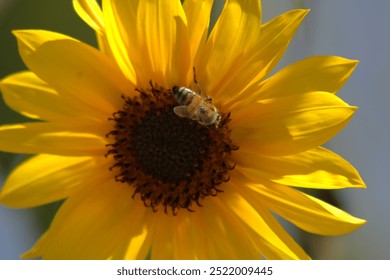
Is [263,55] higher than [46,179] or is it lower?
higher

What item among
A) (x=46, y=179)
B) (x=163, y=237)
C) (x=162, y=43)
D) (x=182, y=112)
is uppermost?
(x=162, y=43)

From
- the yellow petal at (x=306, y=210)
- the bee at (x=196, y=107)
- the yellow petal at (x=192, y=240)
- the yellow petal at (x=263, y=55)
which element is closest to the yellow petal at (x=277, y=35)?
the yellow petal at (x=263, y=55)

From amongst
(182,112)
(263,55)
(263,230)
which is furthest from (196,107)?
(263,230)

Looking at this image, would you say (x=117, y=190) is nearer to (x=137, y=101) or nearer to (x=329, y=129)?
(x=137, y=101)

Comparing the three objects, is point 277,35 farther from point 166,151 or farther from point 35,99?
point 35,99

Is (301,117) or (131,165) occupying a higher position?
(301,117)

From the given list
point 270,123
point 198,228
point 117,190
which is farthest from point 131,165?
point 270,123
